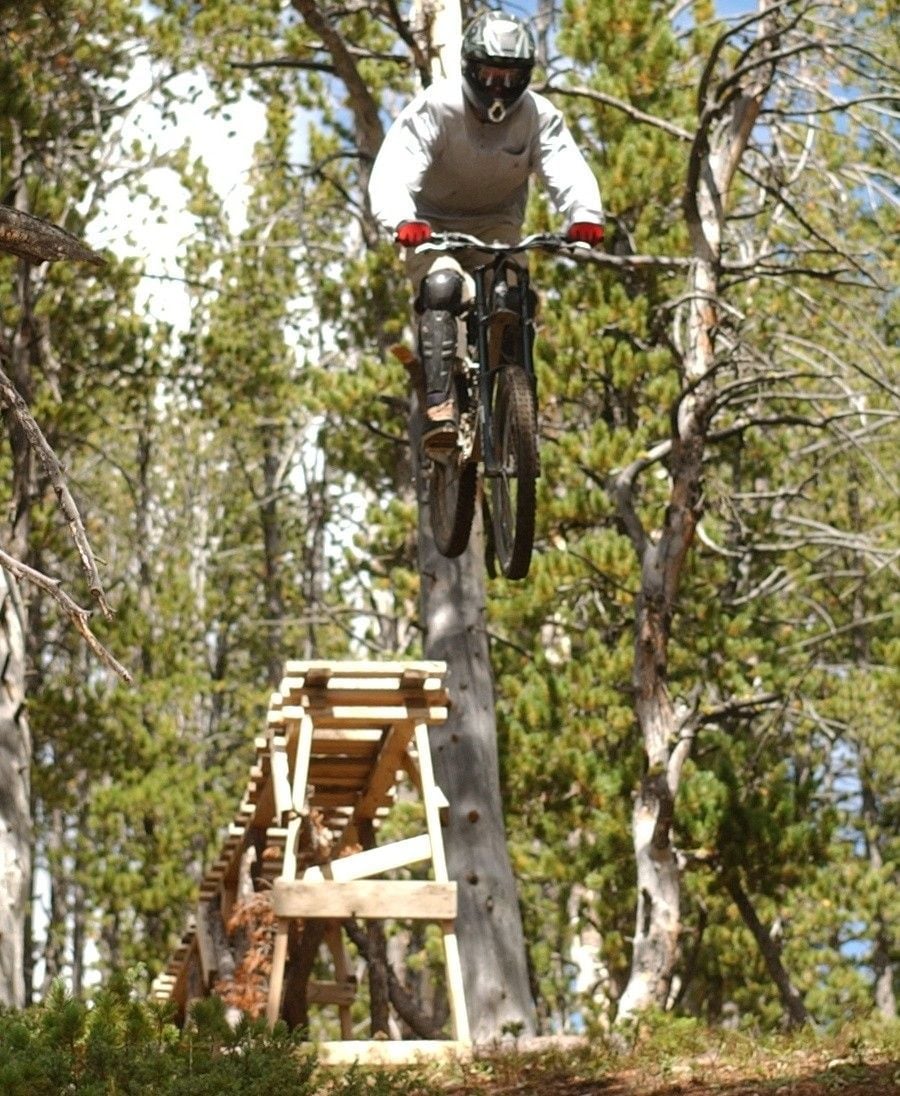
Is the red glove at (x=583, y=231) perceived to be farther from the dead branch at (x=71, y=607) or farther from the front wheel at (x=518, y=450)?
the dead branch at (x=71, y=607)

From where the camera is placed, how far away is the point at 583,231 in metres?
7.69

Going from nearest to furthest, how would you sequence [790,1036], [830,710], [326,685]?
[790,1036] → [326,685] → [830,710]

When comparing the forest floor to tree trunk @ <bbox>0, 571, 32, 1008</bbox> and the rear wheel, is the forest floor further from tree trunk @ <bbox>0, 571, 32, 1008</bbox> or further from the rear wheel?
tree trunk @ <bbox>0, 571, 32, 1008</bbox>

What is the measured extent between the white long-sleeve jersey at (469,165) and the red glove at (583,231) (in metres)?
0.03

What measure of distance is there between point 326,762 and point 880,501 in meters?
11.9

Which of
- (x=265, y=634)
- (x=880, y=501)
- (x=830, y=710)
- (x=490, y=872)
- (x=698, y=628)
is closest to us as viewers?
(x=490, y=872)

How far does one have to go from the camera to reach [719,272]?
35.9ft

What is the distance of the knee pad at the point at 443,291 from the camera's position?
795 cm

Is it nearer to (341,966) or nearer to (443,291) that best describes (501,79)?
(443,291)

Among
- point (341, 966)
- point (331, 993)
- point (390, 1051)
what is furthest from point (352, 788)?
point (390, 1051)

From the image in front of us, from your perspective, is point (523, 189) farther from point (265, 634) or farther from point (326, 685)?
point (265, 634)

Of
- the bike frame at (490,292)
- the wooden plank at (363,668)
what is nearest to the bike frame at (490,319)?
the bike frame at (490,292)

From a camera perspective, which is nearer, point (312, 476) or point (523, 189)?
point (523, 189)

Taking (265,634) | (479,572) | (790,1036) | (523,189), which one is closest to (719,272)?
(479,572)
